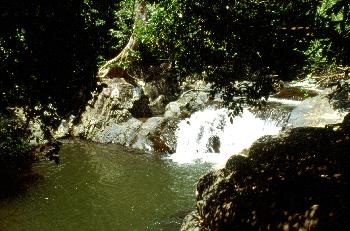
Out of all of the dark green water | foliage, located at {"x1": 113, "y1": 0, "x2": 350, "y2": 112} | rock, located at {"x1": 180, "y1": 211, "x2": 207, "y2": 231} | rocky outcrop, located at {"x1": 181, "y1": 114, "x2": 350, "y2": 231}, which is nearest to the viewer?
rocky outcrop, located at {"x1": 181, "y1": 114, "x2": 350, "y2": 231}

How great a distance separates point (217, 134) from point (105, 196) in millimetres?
6741

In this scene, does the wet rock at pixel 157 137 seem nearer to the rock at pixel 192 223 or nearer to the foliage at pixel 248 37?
the rock at pixel 192 223

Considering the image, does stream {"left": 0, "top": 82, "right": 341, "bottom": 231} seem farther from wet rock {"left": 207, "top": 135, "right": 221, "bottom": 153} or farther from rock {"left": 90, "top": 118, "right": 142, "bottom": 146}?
rock {"left": 90, "top": 118, "right": 142, "bottom": 146}

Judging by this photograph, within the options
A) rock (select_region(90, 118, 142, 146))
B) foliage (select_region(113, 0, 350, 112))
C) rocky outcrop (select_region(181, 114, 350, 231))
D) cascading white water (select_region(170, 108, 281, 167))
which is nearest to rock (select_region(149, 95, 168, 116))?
rock (select_region(90, 118, 142, 146))

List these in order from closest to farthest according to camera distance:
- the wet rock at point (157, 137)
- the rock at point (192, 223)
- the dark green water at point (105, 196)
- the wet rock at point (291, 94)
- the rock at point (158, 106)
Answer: the rock at point (192, 223) < the dark green water at point (105, 196) < the wet rock at point (157, 137) < the wet rock at point (291, 94) < the rock at point (158, 106)

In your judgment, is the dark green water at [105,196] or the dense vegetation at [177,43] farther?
the dark green water at [105,196]

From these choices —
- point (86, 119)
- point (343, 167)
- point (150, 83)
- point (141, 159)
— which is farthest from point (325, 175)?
point (150, 83)

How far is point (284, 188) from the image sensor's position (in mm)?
4891

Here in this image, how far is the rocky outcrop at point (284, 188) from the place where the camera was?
4102mm

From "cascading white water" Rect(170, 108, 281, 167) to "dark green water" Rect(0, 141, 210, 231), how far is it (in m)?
1.88

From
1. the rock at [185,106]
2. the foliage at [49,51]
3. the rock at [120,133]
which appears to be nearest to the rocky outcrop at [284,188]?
the foliage at [49,51]

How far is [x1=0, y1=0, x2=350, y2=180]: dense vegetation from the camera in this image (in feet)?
10.3

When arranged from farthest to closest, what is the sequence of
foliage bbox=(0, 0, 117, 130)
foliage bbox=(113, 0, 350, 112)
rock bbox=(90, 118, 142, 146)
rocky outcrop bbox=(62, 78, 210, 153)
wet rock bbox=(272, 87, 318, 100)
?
1. wet rock bbox=(272, 87, 318, 100)
2. rock bbox=(90, 118, 142, 146)
3. rocky outcrop bbox=(62, 78, 210, 153)
4. foliage bbox=(113, 0, 350, 112)
5. foliage bbox=(0, 0, 117, 130)

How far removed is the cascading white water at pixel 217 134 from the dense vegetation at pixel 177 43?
6.91 metres
